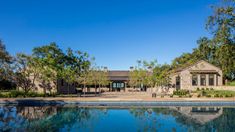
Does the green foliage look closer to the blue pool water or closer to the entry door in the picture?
the blue pool water

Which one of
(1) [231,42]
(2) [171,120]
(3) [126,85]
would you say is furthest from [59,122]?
(3) [126,85]

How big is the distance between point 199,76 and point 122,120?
2428 centimetres

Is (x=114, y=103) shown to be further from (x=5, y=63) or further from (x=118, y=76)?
(x=118, y=76)

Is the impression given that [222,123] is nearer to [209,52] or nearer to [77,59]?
[77,59]

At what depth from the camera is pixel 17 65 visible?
101 feet

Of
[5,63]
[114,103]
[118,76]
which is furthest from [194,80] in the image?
[5,63]

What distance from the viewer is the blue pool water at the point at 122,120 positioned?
44.3ft

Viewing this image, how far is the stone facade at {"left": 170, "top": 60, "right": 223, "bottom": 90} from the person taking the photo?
36812 mm

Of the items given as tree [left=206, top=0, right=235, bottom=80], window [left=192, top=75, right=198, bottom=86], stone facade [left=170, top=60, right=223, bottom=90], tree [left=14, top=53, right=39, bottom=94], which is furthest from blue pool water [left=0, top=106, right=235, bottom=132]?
window [left=192, top=75, right=198, bottom=86]

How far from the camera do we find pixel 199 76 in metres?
36.9

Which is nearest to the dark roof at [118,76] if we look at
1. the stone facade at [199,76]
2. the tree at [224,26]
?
the stone facade at [199,76]

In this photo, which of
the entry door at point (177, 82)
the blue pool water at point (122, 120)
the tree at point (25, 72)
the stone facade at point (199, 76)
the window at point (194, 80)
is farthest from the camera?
the entry door at point (177, 82)

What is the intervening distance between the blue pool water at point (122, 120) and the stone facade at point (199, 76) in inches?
633

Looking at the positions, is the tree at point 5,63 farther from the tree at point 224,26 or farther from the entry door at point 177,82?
the entry door at point 177,82
